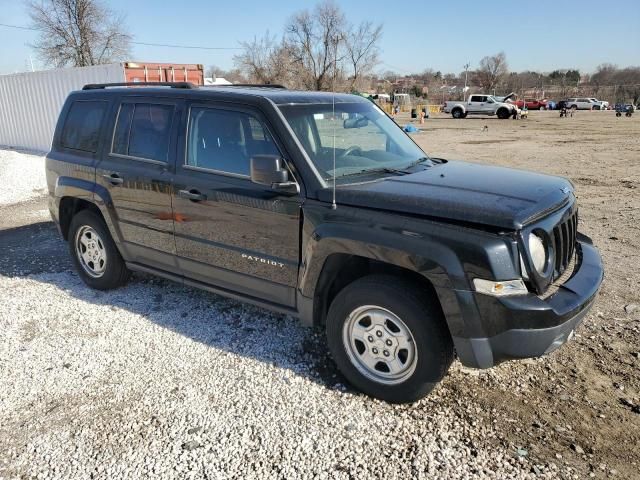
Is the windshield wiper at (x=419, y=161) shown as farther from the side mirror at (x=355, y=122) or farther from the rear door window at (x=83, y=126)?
the rear door window at (x=83, y=126)

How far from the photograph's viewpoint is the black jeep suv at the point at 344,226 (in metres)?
2.76

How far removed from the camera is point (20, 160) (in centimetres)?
1389

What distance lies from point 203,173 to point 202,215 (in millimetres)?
329

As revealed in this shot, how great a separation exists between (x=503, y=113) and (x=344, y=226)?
4220 cm

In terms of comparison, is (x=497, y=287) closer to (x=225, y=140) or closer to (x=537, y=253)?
(x=537, y=253)

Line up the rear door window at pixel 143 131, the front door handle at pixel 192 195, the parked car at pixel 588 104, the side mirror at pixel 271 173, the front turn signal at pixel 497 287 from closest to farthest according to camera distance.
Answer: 1. the front turn signal at pixel 497 287
2. the side mirror at pixel 271 173
3. the front door handle at pixel 192 195
4. the rear door window at pixel 143 131
5. the parked car at pixel 588 104

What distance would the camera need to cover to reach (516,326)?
8.85 ft

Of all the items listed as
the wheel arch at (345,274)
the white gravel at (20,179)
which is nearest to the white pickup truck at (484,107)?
the white gravel at (20,179)

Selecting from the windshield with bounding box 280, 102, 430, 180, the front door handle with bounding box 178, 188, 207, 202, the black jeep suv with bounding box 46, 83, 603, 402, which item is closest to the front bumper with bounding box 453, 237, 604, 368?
the black jeep suv with bounding box 46, 83, 603, 402

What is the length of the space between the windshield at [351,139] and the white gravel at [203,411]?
1458mm

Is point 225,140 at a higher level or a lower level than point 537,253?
higher

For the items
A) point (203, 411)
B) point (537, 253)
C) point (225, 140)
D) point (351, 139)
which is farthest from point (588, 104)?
point (203, 411)

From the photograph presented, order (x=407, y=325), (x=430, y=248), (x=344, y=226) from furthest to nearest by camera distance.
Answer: (x=344, y=226)
(x=407, y=325)
(x=430, y=248)

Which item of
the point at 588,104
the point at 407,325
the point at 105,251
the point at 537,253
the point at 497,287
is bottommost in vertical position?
the point at 588,104
